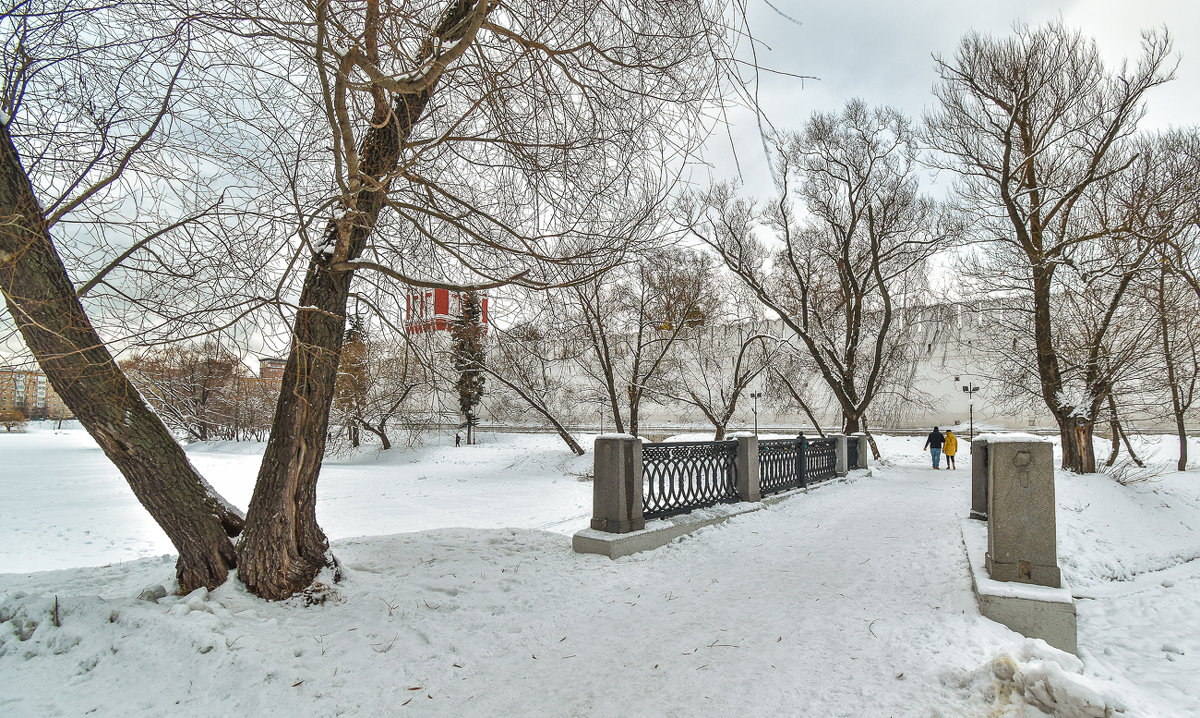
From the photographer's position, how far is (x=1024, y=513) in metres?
4.53

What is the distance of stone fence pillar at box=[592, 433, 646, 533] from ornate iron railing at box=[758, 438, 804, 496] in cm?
375

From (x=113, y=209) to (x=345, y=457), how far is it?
28849mm

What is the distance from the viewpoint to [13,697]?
3287 mm

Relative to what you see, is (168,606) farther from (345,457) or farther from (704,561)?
(345,457)

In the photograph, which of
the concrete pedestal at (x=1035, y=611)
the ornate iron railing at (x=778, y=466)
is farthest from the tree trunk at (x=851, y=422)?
the concrete pedestal at (x=1035, y=611)

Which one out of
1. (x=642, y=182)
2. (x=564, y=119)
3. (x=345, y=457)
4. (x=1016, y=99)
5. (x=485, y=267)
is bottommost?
(x=345, y=457)

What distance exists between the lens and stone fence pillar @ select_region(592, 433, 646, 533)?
263 inches

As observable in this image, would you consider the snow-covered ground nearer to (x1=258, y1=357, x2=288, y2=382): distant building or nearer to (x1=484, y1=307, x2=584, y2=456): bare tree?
(x1=258, y1=357, x2=288, y2=382): distant building

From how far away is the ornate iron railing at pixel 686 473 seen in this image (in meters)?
7.43

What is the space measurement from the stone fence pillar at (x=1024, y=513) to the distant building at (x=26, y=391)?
22.6 feet

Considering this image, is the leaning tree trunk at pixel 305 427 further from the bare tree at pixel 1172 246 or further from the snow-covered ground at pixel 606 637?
the bare tree at pixel 1172 246

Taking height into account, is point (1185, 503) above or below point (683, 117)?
below

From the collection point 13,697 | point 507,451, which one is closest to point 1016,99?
point 13,697

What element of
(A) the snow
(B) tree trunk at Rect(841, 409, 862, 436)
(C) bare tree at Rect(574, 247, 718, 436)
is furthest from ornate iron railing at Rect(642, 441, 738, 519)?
(B) tree trunk at Rect(841, 409, 862, 436)
